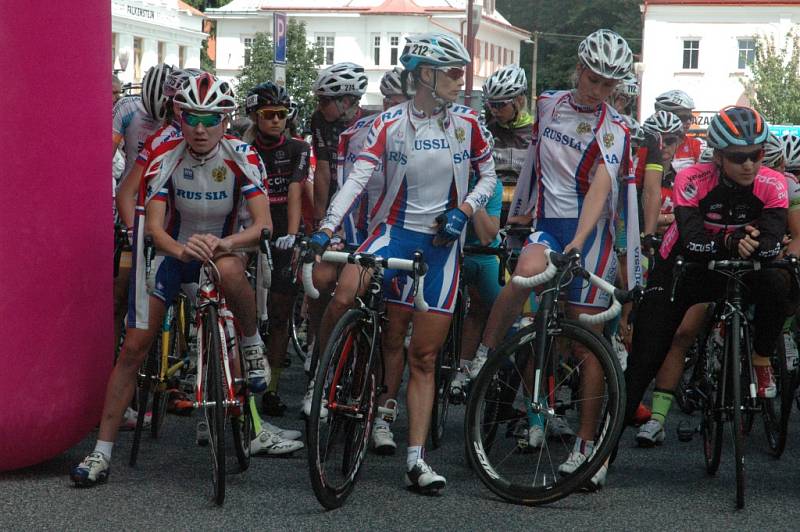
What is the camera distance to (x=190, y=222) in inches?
277

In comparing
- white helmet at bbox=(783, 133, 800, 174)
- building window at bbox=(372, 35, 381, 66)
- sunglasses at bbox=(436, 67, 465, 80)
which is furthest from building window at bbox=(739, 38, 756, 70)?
sunglasses at bbox=(436, 67, 465, 80)

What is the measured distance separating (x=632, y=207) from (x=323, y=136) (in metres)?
3.05

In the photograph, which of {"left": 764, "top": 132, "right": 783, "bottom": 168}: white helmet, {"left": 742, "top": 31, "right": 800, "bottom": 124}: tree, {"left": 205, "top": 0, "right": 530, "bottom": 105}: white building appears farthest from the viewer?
{"left": 205, "top": 0, "right": 530, "bottom": 105}: white building

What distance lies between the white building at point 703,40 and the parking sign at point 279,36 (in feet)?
191

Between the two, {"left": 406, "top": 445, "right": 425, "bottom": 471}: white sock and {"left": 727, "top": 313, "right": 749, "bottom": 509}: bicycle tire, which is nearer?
{"left": 727, "top": 313, "right": 749, "bottom": 509}: bicycle tire

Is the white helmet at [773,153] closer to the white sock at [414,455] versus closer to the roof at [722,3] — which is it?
the white sock at [414,455]

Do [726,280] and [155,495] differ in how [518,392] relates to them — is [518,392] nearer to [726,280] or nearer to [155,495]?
[726,280]

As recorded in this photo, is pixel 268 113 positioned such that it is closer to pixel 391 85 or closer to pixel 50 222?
pixel 391 85

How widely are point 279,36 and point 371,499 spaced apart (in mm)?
14249

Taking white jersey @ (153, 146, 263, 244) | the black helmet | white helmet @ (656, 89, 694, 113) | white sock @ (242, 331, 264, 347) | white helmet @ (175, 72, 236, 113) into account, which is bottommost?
white sock @ (242, 331, 264, 347)

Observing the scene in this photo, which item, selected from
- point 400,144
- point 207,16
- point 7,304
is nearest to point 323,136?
point 400,144

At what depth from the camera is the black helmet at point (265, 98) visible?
9320mm

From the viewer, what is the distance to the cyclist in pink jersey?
22.8 feet

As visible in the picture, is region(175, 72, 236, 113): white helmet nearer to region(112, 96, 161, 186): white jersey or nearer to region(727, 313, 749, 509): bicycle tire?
region(112, 96, 161, 186): white jersey
